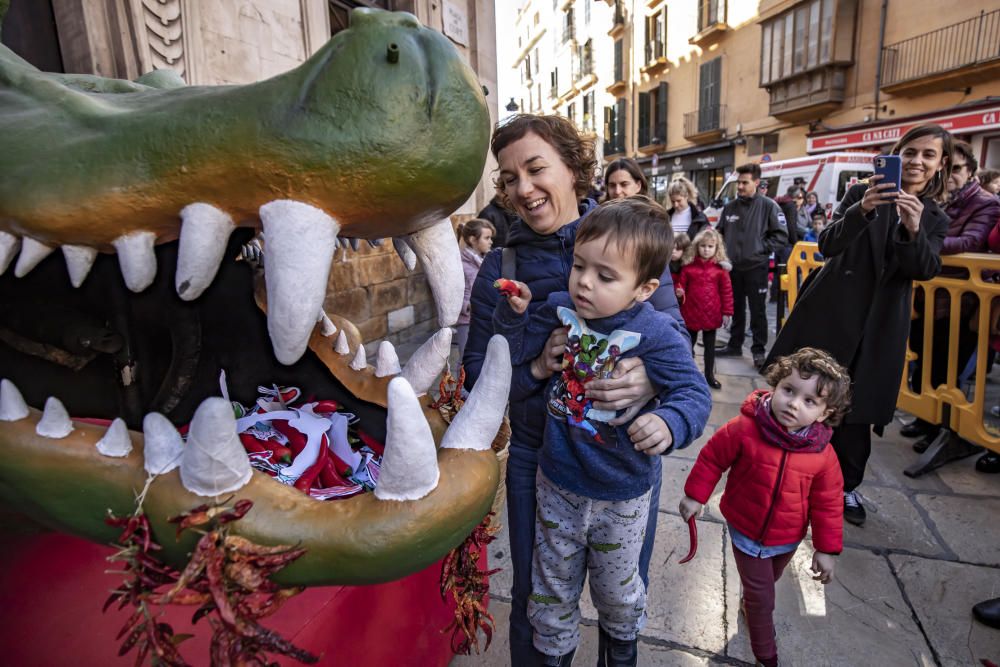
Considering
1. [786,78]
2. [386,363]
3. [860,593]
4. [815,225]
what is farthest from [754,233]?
[786,78]

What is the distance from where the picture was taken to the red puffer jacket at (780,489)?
5.99ft

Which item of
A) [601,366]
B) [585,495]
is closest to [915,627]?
[585,495]

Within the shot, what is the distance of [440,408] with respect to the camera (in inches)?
48.9

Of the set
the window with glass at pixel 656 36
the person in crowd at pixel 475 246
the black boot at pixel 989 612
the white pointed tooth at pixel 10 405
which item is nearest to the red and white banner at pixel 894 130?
the window with glass at pixel 656 36

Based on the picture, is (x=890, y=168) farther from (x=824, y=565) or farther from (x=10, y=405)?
(x=10, y=405)

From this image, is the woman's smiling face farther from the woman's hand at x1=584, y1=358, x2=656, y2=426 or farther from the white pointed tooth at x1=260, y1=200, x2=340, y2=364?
the white pointed tooth at x1=260, y1=200, x2=340, y2=364

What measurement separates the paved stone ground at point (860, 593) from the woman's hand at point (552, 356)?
3.64 ft

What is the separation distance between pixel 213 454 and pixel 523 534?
1049mm

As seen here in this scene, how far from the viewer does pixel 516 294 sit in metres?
1.43

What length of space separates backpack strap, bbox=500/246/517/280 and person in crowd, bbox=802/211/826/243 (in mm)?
8711

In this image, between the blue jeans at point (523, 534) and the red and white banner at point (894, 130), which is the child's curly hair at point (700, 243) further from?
the red and white banner at point (894, 130)

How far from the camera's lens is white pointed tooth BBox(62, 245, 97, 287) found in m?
0.83

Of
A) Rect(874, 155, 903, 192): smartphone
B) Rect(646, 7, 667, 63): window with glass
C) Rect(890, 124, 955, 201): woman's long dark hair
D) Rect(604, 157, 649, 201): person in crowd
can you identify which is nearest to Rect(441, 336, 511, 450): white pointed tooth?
Rect(874, 155, 903, 192): smartphone

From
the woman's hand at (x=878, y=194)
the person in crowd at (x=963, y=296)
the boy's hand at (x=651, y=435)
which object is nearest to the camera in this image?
the boy's hand at (x=651, y=435)
